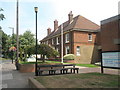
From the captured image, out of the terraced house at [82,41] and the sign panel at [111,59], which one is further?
the terraced house at [82,41]

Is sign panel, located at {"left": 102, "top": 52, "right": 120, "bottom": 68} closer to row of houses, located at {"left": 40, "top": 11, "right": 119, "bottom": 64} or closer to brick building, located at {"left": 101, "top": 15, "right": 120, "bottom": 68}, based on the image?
brick building, located at {"left": 101, "top": 15, "right": 120, "bottom": 68}

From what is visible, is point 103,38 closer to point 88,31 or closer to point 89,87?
point 88,31

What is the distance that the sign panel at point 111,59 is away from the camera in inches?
389

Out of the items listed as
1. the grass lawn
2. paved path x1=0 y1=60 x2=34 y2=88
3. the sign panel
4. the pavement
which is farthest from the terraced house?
the grass lawn

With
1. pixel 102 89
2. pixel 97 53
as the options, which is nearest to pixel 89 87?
pixel 102 89

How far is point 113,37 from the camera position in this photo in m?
21.3

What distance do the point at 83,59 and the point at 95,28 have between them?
740 centimetres

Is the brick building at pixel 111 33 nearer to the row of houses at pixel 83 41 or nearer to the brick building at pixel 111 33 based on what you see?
the brick building at pixel 111 33

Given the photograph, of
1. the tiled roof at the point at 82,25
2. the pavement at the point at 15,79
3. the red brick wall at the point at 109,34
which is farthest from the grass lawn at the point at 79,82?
the tiled roof at the point at 82,25

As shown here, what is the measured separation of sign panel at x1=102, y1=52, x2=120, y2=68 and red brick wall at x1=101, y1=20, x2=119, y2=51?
1047cm

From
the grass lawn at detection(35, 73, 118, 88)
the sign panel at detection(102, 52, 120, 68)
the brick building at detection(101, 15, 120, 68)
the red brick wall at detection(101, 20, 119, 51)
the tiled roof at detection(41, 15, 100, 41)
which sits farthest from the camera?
the tiled roof at detection(41, 15, 100, 41)

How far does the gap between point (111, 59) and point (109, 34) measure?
1268 centimetres

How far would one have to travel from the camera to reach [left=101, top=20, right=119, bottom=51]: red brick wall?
20.9 m

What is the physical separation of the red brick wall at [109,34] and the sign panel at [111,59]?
34.3 ft
